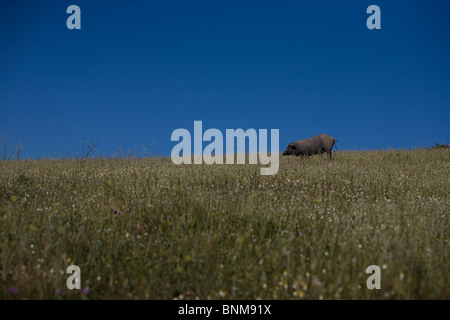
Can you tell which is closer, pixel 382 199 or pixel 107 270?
pixel 107 270

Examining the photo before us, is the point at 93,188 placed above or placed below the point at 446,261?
above

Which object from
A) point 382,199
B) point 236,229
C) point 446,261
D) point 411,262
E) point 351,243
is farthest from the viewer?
point 382,199

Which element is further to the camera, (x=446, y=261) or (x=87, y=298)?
(x=446, y=261)

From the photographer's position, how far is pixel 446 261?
14.7 feet

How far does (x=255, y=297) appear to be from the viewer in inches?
148

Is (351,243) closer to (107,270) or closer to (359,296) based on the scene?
(359,296)

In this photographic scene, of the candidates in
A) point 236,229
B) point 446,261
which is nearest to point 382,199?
point 446,261

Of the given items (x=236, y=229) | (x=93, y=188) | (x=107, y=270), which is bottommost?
(x=107, y=270)
